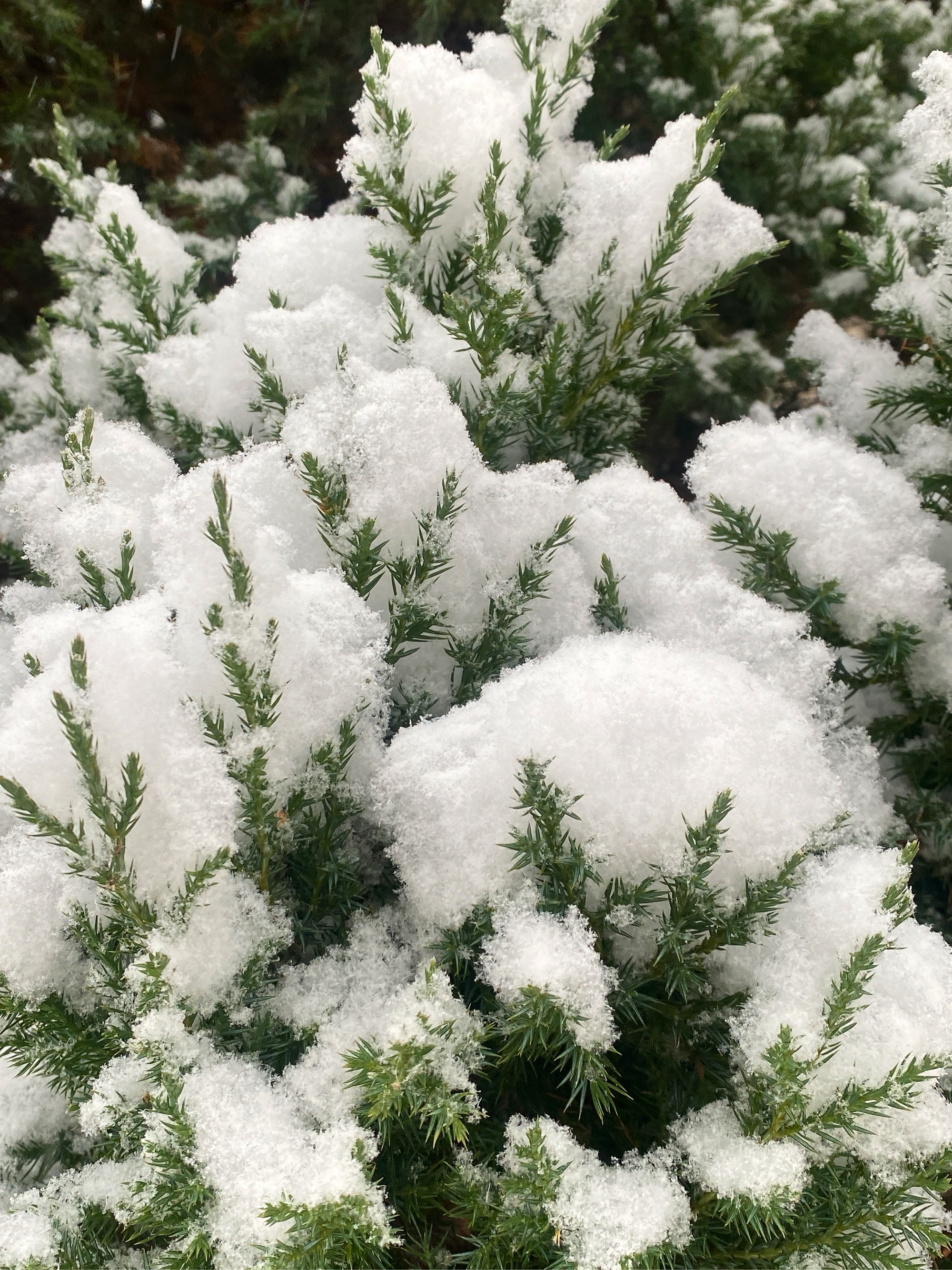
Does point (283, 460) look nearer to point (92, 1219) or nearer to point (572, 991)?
point (572, 991)

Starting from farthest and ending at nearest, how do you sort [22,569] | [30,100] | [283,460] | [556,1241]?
[30,100] → [22,569] → [283,460] → [556,1241]

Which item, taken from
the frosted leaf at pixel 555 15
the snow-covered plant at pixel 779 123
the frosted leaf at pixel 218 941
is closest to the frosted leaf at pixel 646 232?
the frosted leaf at pixel 555 15

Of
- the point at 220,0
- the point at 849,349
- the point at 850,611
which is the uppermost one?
the point at 220,0

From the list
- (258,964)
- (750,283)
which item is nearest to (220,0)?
(750,283)

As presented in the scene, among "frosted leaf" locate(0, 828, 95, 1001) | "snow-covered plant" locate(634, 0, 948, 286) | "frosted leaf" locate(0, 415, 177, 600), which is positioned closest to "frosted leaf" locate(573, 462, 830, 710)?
"frosted leaf" locate(0, 415, 177, 600)

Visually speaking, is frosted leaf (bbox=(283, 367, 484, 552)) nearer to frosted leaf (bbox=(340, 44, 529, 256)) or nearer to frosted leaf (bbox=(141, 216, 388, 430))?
frosted leaf (bbox=(141, 216, 388, 430))

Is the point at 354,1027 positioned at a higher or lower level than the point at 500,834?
lower

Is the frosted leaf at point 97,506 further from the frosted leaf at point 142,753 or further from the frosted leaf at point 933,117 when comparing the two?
the frosted leaf at point 933,117
